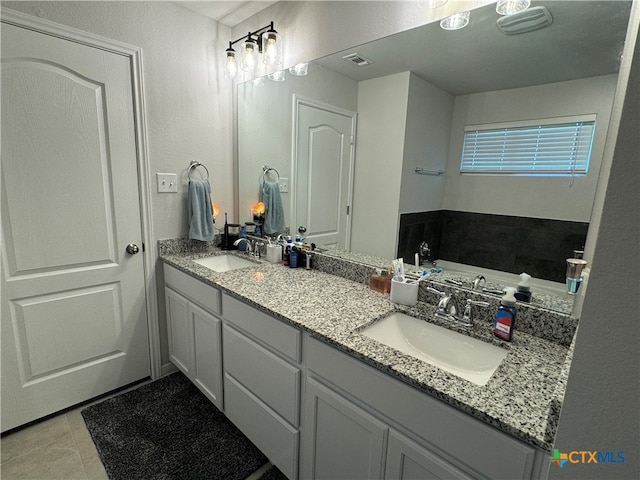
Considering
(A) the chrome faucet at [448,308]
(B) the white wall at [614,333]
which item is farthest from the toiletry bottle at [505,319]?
(B) the white wall at [614,333]

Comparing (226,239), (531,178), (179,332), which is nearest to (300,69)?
(226,239)

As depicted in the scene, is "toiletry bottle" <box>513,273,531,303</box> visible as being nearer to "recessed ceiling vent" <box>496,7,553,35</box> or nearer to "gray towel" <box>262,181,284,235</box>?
"recessed ceiling vent" <box>496,7,553,35</box>

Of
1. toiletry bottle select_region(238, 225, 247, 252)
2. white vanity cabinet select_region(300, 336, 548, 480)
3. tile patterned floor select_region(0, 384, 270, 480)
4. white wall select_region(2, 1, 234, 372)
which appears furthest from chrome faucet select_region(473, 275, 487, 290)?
white wall select_region(2, 1, 234, 372)

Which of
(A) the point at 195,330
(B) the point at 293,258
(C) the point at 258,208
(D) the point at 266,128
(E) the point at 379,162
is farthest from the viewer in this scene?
(C) the point at 258,208

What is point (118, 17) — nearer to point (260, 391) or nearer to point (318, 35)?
point (318, 35)

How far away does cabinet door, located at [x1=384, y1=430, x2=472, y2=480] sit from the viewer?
2.70 ft

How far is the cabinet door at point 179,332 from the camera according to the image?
1894 mm

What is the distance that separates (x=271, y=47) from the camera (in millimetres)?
1832

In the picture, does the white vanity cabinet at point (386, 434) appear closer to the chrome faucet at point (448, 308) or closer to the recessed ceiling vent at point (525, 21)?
the chrome faucet at point (448, 308)

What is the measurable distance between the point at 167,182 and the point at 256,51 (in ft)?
3.33

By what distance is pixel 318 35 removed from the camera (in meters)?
1.70

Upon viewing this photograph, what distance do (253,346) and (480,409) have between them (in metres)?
0.95

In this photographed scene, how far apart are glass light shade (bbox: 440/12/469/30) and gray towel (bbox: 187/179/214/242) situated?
1596mm

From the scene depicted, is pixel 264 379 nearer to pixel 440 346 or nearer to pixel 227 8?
pixel 440 346
